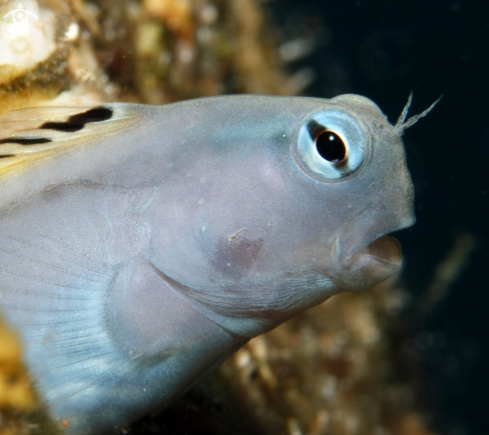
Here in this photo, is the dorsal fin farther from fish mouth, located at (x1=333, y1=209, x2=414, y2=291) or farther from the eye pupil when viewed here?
fish mouth, located at (x1=333, y1=209, x2=414, y2=291)

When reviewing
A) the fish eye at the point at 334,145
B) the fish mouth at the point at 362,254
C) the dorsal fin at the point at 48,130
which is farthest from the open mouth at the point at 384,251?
the dorsal fin at the point at 48,130

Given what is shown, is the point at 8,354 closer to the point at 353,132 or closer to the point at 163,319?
the point at 163,319

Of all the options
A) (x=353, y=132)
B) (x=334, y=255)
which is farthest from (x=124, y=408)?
(x=353, y=132)

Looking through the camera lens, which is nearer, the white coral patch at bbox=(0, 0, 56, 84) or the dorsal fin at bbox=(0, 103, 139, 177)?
the dorsal fin at bbox=(0, 103, 139, 177)

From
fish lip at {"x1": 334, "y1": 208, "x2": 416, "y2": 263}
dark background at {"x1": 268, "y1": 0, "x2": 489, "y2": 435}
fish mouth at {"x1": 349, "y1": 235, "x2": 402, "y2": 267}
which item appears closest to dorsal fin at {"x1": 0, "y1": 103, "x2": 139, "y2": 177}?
fish lip at {"x1": 334, "y1": 208, "x2": 416, "y2": 263}


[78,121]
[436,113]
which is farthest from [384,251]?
[436,113]

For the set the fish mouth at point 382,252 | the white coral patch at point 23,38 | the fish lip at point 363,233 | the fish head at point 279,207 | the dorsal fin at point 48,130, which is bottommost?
the fish mouth at point 382,252

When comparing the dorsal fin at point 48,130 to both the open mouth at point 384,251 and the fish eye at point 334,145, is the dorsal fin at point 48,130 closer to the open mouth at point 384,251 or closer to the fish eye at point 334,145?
the fish eye at point 334,145
